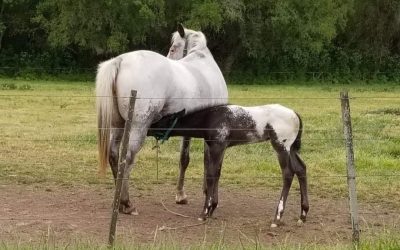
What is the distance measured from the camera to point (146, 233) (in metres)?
7.06

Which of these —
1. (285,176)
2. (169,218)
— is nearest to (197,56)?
(285,176)

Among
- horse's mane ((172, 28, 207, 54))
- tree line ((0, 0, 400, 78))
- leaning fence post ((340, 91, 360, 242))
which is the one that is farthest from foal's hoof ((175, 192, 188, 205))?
tree line ((0, 0, 400, 78))

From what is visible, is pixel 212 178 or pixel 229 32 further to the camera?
pixel 229 32

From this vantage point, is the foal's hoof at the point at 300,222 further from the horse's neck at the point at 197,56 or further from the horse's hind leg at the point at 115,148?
the horse's neck at the point at 197,56

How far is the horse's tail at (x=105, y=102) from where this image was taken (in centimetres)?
780

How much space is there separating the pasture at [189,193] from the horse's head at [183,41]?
58.7 inches

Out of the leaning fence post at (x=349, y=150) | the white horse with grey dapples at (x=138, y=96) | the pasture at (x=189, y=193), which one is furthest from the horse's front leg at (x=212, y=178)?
Answer: the leaning fence post at (x=349, y=150)

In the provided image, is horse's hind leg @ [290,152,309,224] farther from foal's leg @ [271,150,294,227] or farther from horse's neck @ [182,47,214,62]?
horse's neck @ [182,47,214,62]

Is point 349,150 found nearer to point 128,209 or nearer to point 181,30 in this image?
point 128,209

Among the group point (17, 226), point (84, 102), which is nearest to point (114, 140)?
point (17, 226)

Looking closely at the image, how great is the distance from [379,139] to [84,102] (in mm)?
10196

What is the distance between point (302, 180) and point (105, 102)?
232 centimetres

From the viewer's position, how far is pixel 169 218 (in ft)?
26.0

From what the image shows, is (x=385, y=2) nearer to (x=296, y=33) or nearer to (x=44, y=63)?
(x=296, y=33)
